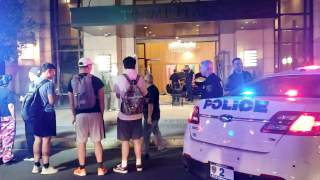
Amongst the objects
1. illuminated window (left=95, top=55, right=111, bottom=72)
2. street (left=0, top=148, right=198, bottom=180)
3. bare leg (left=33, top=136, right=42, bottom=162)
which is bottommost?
street (left=0, top=148, right=198, bottom=180)

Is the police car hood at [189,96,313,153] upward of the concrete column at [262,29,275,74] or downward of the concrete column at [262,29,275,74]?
downward

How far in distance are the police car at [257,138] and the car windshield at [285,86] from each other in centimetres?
2

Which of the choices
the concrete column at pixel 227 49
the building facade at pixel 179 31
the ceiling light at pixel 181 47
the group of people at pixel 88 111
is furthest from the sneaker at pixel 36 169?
the ceiling light at pixel 181 47

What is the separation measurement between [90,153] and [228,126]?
5094 millimetres

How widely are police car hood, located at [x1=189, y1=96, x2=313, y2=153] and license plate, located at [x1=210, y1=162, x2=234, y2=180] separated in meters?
0.24

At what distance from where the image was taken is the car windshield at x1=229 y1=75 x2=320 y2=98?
5.53m

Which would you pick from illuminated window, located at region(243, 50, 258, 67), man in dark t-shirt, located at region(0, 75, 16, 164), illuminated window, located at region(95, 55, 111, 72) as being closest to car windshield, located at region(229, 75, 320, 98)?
man in dark t-shirt, located at region(0, 75, 16, 164)

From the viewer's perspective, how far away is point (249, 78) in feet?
31.2

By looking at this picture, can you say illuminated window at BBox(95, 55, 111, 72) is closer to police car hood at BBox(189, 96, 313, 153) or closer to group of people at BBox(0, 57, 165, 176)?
group of people at BBox(0, 57, 165, 176)

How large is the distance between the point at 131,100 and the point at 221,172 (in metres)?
2.63

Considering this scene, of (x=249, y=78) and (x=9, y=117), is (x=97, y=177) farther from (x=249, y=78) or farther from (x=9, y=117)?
(x=249, y=78)

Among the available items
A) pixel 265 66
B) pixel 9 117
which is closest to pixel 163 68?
pixel 265 66

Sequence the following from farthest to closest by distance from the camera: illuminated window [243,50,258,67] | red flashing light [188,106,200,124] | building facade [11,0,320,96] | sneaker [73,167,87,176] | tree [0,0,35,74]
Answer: illuminated window [243,50,258,67] → building facade [11,0,320,96] → tree [0,0,35,74] → sneaker [73,167,87,176] → red flashing light [188,106,200,124]

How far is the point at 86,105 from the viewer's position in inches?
273
